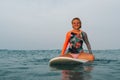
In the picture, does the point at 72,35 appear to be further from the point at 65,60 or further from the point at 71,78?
the point at 71,78

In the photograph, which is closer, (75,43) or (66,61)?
(66,61)


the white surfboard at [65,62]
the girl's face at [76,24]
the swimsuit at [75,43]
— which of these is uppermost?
the girl's face at [76,24]

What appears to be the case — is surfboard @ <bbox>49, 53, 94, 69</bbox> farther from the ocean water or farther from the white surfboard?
the ocean water

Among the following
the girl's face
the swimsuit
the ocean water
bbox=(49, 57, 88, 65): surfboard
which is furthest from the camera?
the swimsuit

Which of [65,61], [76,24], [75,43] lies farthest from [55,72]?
[76,24]

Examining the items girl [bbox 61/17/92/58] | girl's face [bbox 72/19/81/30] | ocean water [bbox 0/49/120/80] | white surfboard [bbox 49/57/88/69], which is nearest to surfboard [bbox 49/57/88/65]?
white surfboard [bbox 49/57/88/69]

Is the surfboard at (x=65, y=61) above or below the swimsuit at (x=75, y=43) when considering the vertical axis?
below

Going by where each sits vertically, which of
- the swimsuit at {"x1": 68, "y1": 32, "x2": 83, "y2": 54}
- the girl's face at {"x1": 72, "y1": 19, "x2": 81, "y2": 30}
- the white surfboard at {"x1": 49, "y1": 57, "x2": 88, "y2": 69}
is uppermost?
the girl's face at {"x1": 72, "y1": 19, "x2": 81, "y2": 30}

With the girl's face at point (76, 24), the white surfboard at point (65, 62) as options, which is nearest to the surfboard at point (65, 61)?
the white surfboard at point (65, 62)

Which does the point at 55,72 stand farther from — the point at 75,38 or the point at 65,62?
the point at 75,38

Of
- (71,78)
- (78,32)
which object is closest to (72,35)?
(78,32)

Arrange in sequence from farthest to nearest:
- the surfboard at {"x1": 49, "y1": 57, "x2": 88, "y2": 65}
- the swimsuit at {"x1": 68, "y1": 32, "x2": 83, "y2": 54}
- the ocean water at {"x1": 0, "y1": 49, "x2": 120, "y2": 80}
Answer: the swimsuit at {"x1": 68, "y1": 32, "x2": 83, "y2": 54}
the surfboard at {"x1": 49, "y1": 57, "x2": 88, "y2": 65}
the ocean water at {"x1": 0, "y1": 49, "x2": 120, "y2": 80}

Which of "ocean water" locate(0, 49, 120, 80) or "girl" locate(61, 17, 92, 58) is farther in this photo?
"girl" locate(61, 17, 92, 58)

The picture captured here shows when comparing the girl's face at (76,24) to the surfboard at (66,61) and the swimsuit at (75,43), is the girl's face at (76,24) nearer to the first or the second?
the swimsuit at (75,43)
